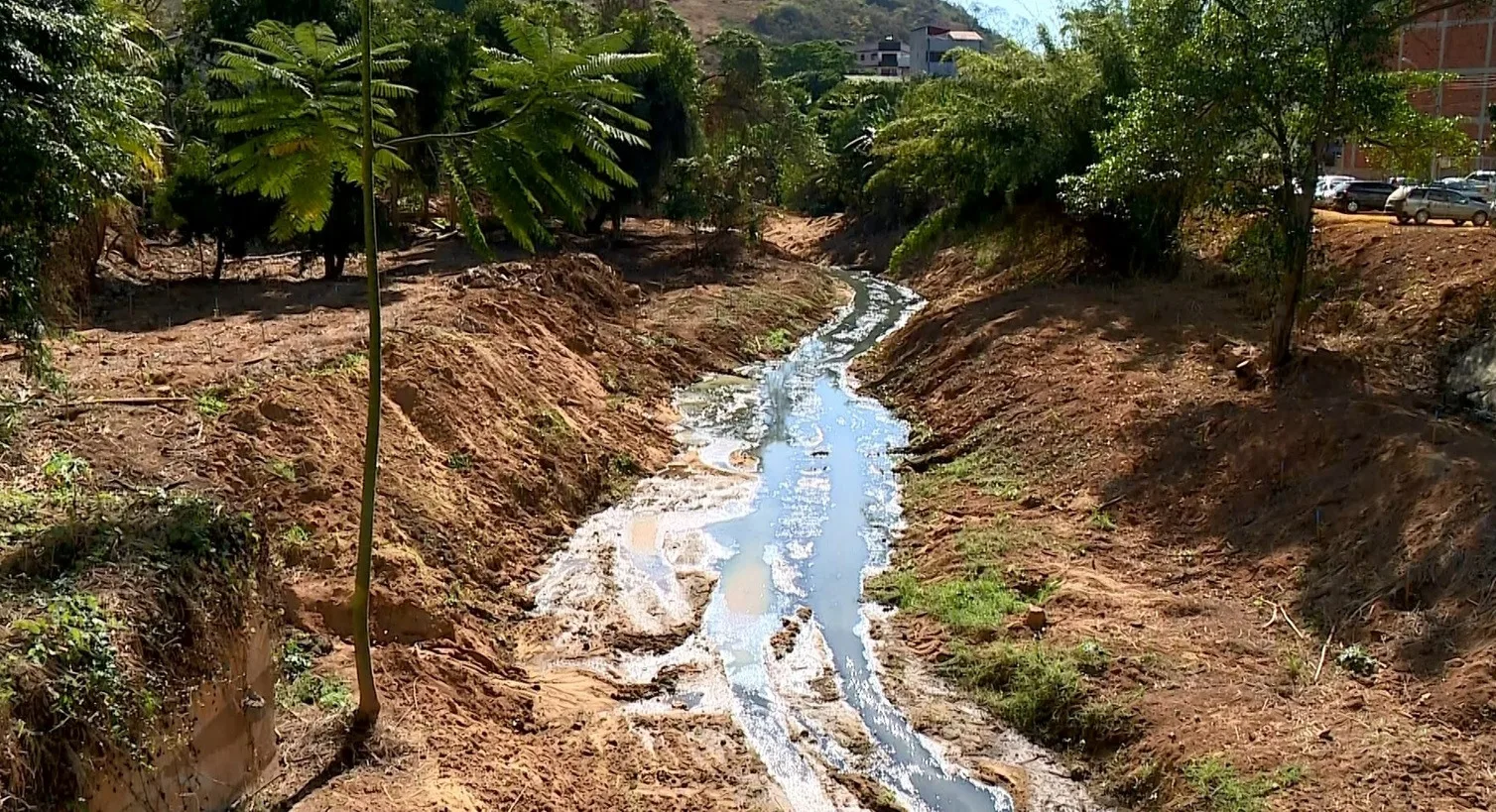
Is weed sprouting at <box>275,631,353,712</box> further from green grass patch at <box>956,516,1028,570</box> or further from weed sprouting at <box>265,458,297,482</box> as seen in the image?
green grass patch at <box>956,516,1028,570</box>

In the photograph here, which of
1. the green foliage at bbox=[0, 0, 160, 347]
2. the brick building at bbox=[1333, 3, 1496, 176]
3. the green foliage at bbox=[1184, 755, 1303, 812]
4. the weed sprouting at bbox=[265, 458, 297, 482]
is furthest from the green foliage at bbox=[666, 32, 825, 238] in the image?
the green foliage at bbox=[1184, 755, 1303, 812]

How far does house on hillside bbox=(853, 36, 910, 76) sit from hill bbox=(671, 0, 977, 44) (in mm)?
26478

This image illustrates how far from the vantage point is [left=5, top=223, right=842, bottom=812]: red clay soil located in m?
8.76

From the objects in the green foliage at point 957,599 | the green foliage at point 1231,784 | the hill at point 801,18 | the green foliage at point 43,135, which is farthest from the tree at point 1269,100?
the hill at point 801,18

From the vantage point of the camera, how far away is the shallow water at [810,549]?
9656 mm

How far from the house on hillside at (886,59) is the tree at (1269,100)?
97260mm

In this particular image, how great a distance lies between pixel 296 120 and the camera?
6.90 m

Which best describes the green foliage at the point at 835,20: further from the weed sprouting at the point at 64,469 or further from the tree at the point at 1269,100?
the weed sprouting at the point at 64,469

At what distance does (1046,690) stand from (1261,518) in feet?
14.4

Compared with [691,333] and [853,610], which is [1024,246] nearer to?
[691,333]

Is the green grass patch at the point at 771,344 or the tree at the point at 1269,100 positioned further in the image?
the green grass patch at the point at 771,344

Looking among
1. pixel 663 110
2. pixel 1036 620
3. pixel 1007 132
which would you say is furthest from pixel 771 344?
pixel 1036 620

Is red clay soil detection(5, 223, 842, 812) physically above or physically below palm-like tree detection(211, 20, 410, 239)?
below

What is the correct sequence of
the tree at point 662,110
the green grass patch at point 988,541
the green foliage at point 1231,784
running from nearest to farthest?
the green foliage at point 1231,784, the green grass patch at point 988,541, the tree at point 662,110
